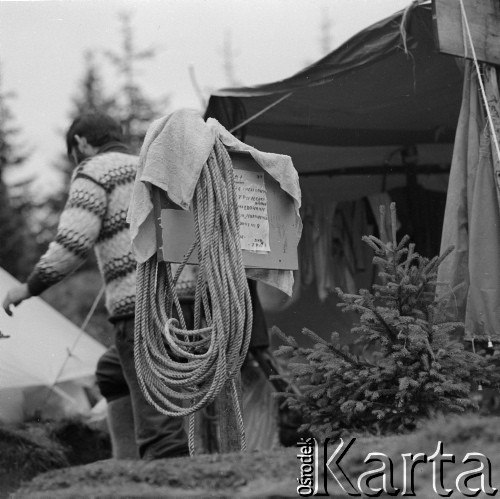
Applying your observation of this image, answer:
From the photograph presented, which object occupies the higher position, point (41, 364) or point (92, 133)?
point (92, 133)

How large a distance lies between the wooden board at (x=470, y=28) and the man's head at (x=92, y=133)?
5.15 feet

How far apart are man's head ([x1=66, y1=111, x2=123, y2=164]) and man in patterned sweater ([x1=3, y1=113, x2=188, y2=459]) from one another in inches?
7.2

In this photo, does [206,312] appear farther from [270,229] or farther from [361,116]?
[361,116]

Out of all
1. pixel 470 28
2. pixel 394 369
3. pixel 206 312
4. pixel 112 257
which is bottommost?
pixel 394 369

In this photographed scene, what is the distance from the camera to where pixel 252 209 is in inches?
142

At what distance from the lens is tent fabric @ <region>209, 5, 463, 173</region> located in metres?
5.04

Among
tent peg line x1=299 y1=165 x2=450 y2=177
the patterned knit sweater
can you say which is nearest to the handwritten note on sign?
the patterned knit sweater

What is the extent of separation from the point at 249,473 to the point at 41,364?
3.89 meters

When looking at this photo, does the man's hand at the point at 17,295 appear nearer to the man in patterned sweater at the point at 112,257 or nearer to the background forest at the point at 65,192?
the man in patterned sweater at the point at 112,257

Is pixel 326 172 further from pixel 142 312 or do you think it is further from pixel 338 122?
pixel 142 312

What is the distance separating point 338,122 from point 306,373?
95.5 inches

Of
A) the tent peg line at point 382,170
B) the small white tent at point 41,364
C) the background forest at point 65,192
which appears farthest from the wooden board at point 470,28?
the background forest at point 65,192

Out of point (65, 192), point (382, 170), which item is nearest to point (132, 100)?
point (65, 192)

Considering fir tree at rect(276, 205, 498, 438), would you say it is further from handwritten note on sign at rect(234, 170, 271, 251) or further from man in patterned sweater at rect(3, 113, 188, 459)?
man in patterned sweater at rect(3, 113, 188, 459)
